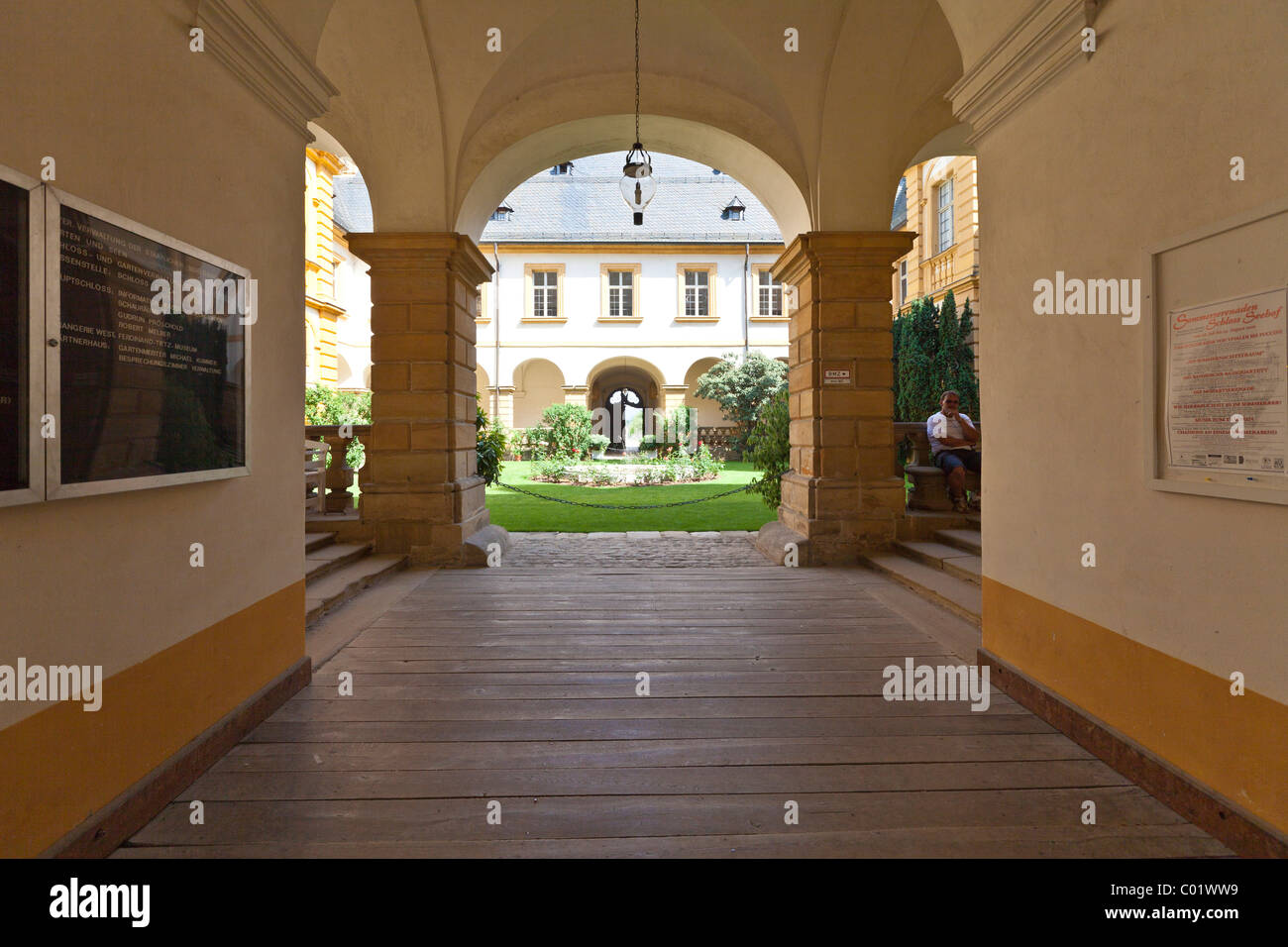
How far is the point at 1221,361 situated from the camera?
2.42m

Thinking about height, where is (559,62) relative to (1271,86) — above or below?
above

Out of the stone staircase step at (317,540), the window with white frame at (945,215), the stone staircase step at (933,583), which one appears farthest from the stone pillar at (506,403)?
the stone staircase step at (933,583)

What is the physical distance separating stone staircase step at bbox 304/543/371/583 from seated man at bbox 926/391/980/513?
6514mm

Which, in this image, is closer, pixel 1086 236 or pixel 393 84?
pixel 1086 236

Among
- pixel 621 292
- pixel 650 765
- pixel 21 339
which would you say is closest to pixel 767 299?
pixel 621 292

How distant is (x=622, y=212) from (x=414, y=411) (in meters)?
23.3

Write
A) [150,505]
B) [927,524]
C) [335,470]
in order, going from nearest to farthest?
[150,505], [927,524], [335,470]

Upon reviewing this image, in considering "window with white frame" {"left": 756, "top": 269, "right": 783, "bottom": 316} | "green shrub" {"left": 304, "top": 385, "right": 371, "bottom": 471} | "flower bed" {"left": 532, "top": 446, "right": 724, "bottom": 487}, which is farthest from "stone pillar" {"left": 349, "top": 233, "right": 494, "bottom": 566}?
"window with white frame" {"left": 756, "top": 269, "right": 783, "bottom": 316}

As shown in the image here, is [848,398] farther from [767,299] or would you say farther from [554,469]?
[767,299]

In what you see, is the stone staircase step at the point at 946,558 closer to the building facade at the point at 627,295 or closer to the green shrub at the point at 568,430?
the green shrub at the point at 568,430

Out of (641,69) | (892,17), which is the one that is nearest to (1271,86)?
(892,17)

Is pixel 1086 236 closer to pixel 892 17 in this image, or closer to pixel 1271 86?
pixel 1271 86

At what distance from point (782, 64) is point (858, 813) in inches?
288

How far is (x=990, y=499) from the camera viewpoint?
159 inches
